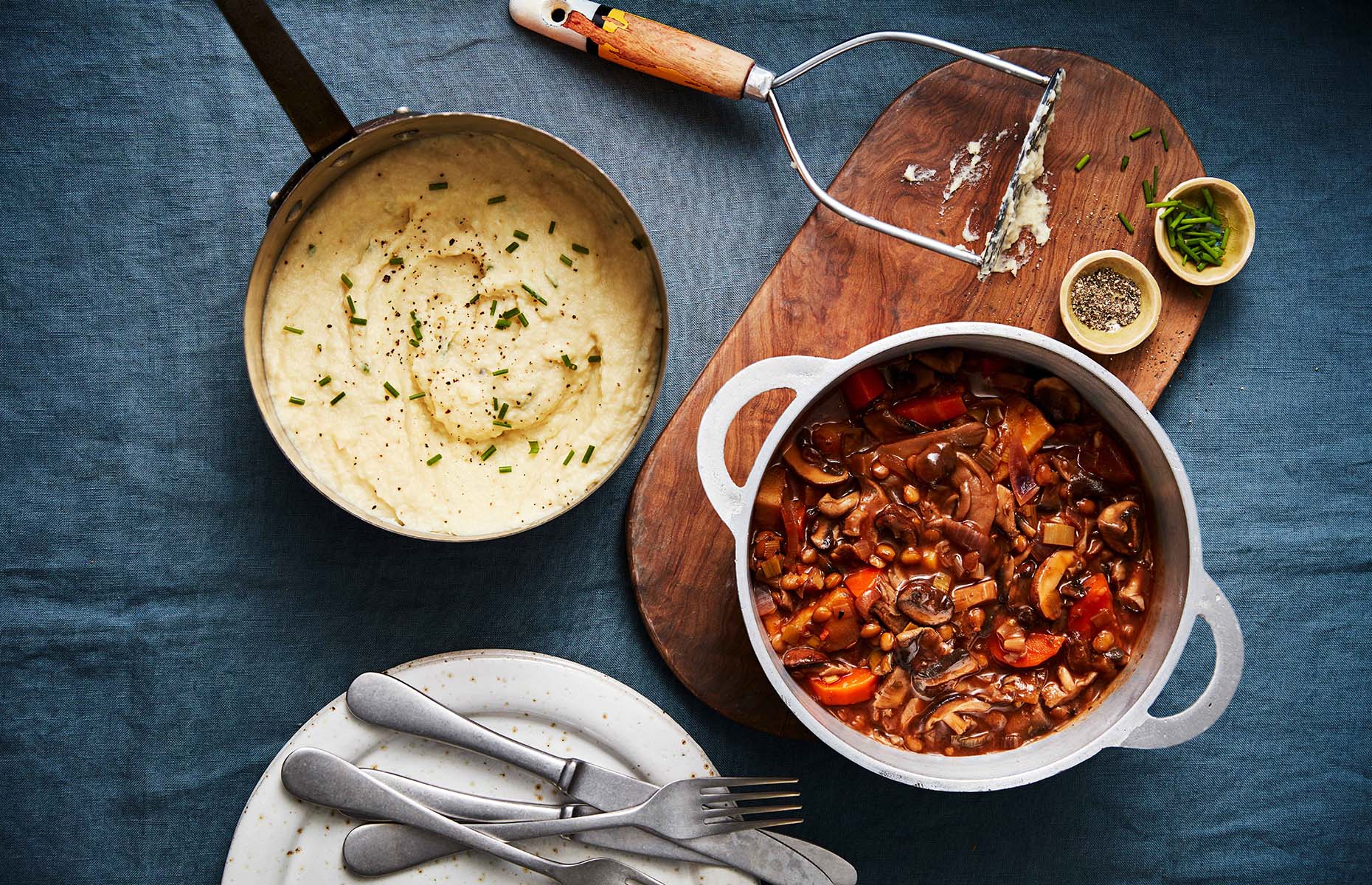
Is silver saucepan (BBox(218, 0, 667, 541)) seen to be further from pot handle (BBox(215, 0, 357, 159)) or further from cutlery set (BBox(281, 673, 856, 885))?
cutlery set (BBox(281, 673, 856, 885))

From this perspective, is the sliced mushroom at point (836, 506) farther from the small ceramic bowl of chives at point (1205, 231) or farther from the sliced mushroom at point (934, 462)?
the small ceramic bowl of chives at point (1205, 231)

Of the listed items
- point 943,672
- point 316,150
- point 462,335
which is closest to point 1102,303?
point 943,672

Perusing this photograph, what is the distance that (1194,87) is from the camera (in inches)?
107

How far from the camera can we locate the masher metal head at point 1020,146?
2.45 m

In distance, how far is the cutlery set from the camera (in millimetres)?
2430

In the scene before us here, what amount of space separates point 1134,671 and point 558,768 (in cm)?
152

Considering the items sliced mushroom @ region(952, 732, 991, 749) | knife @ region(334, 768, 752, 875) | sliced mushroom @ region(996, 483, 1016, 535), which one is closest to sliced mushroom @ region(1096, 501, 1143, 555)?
sliced mushroom @ region(996, 483, 1016, 535)

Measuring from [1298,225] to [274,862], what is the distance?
3539mm

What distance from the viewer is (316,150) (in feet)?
7.14

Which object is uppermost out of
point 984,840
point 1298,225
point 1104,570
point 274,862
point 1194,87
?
point 1194,87

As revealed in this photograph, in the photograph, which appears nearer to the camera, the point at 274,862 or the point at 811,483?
the point at 811,483

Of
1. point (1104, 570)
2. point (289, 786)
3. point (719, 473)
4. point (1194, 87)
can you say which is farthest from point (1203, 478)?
point (289, 786)

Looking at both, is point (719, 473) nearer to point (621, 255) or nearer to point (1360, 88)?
point (621, 255)

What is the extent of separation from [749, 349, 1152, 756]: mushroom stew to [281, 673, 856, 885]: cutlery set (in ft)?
1.61
